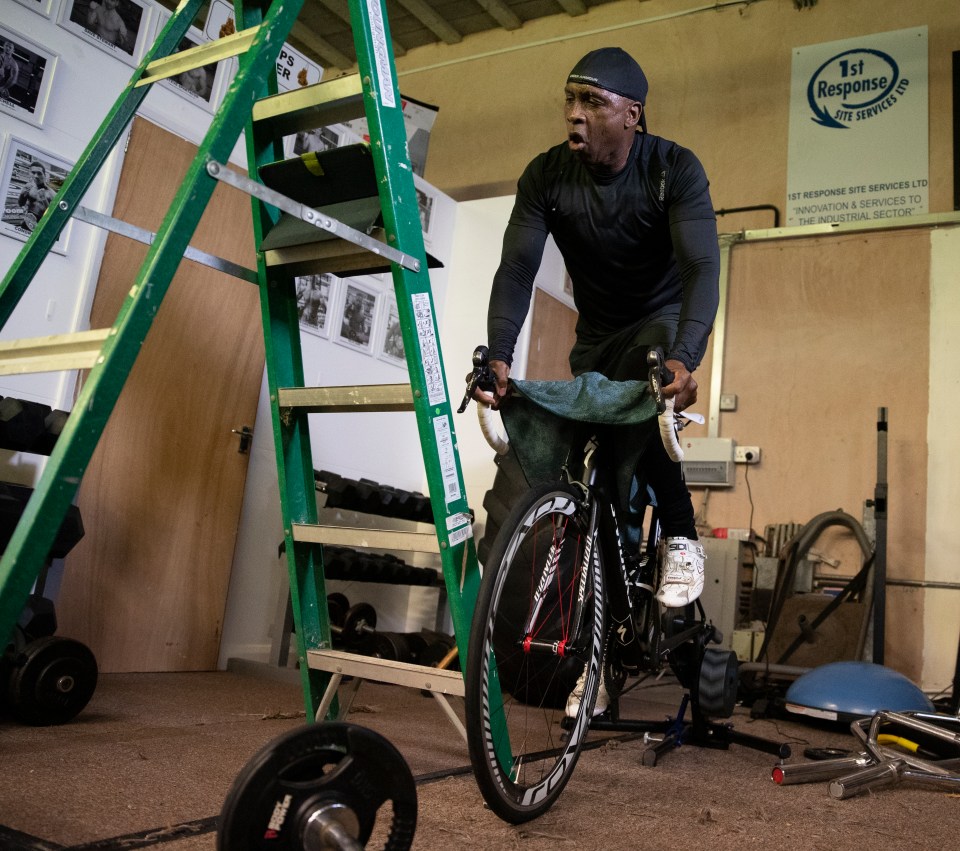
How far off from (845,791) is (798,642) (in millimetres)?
2404

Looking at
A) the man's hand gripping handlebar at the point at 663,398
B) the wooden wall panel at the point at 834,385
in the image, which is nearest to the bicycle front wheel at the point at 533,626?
the man's hand gripping handlebar at the point at 663,398

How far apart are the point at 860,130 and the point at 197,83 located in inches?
147

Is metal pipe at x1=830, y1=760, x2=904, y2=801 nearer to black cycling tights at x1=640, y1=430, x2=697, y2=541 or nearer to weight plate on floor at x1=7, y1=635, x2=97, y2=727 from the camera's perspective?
black cycling tights at x1=640, y1=430, x2=697, y2=541

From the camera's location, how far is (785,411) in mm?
5016

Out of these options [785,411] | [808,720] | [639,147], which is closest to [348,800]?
[639,147]

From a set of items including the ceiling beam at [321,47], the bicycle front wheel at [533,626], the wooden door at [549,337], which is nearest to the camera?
the bicycle front wheel at [533,626]

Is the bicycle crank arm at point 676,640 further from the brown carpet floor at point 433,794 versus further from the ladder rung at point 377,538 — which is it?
the ladder rung at point 377,538

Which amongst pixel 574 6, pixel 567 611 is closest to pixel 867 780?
pixel 567 611

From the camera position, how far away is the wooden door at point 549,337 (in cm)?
496

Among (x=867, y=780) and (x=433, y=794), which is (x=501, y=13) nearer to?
(x=867, y=780)

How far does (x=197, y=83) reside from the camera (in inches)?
139

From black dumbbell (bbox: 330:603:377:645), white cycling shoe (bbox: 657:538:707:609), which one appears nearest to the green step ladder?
white cycling shoe (bbox: 657:538:707:609)

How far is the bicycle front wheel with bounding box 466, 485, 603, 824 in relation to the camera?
4.71 feet

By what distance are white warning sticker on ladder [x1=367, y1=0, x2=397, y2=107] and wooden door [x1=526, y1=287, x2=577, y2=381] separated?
333cm
